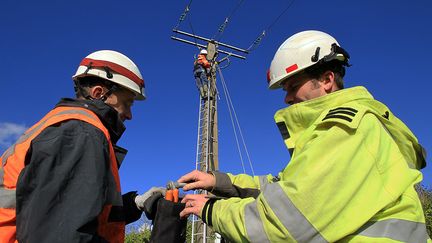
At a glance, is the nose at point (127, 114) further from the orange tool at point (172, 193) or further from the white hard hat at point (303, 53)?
the white hard hat at point (303, 53)

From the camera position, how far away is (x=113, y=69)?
3395 mm

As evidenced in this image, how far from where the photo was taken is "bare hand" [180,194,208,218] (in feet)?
8.75

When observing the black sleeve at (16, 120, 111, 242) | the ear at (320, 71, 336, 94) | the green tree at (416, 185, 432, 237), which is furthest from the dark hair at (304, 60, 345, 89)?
the green tree at (416, 185, 432, 237)

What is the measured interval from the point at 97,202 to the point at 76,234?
0.65 ft

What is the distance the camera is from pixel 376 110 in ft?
7.86

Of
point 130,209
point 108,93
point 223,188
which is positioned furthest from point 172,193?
point 108,93

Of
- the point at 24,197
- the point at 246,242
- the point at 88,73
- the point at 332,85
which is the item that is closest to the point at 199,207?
the point at 246,242

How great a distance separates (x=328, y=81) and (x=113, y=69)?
1739 mm

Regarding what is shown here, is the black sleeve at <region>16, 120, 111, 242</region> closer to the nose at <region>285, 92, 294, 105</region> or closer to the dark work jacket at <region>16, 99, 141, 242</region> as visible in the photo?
the dark work jacket at <region>16, 99, 141, 242</region>

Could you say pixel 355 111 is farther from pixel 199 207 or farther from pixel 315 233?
pixel 199 207

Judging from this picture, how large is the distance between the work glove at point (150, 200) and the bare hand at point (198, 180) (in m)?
0.21

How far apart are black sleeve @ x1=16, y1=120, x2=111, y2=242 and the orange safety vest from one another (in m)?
0.09

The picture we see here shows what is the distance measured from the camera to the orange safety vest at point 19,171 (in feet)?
7.17

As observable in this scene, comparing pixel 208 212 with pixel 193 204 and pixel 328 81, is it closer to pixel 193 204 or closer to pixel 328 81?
pixel 193 204
